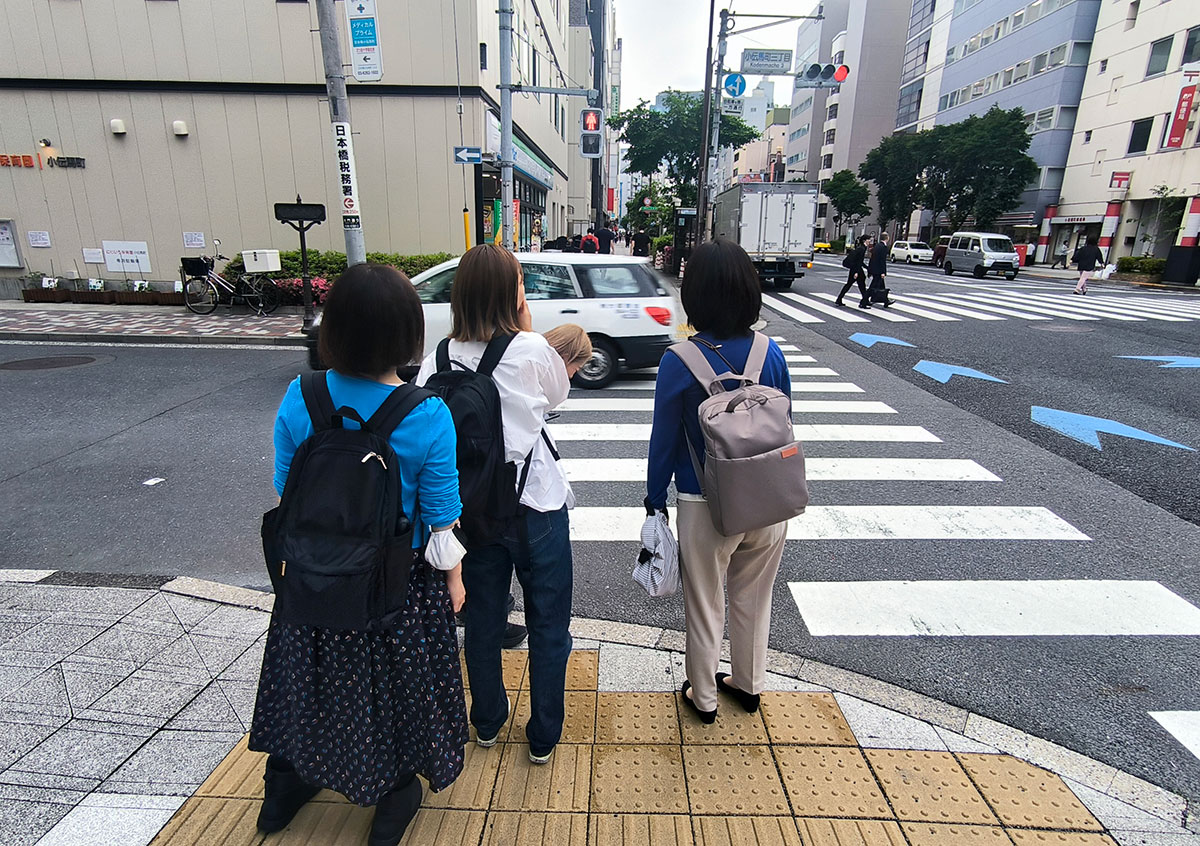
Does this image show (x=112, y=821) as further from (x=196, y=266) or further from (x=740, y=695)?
(x=196, y=266)

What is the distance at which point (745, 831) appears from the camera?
2086 millimetres

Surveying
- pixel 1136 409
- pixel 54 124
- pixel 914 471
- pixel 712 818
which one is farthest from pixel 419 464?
pixel 54 124

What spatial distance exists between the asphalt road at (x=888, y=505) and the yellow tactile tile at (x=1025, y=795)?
37 cm

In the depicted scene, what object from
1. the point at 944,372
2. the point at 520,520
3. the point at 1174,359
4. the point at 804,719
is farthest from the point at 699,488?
the point at 1174,359

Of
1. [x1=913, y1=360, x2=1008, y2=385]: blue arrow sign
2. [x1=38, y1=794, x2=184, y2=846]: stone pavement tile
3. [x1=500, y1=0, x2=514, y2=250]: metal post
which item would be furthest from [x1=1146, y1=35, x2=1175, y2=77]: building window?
[x1=38, y1=794, x2=184, y2=846]: stone pavement tile

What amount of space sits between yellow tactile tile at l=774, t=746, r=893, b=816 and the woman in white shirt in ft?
2.81

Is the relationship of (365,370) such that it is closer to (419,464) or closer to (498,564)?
(419,464)

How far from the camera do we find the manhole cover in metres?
8.99

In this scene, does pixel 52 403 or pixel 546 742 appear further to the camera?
pixel 52 403

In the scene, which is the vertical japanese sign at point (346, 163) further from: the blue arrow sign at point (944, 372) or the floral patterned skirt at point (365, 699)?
the floral patterned skirt at point (365, 699)

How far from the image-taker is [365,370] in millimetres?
1716

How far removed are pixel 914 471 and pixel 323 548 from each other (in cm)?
520

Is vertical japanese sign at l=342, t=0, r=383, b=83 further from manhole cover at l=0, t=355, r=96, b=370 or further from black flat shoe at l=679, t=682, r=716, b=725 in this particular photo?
black flat shoe at l=679, t=682, r=716, b=725

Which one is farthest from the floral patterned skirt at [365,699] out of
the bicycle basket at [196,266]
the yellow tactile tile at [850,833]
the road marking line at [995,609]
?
the bicycle basket at [196,266]
